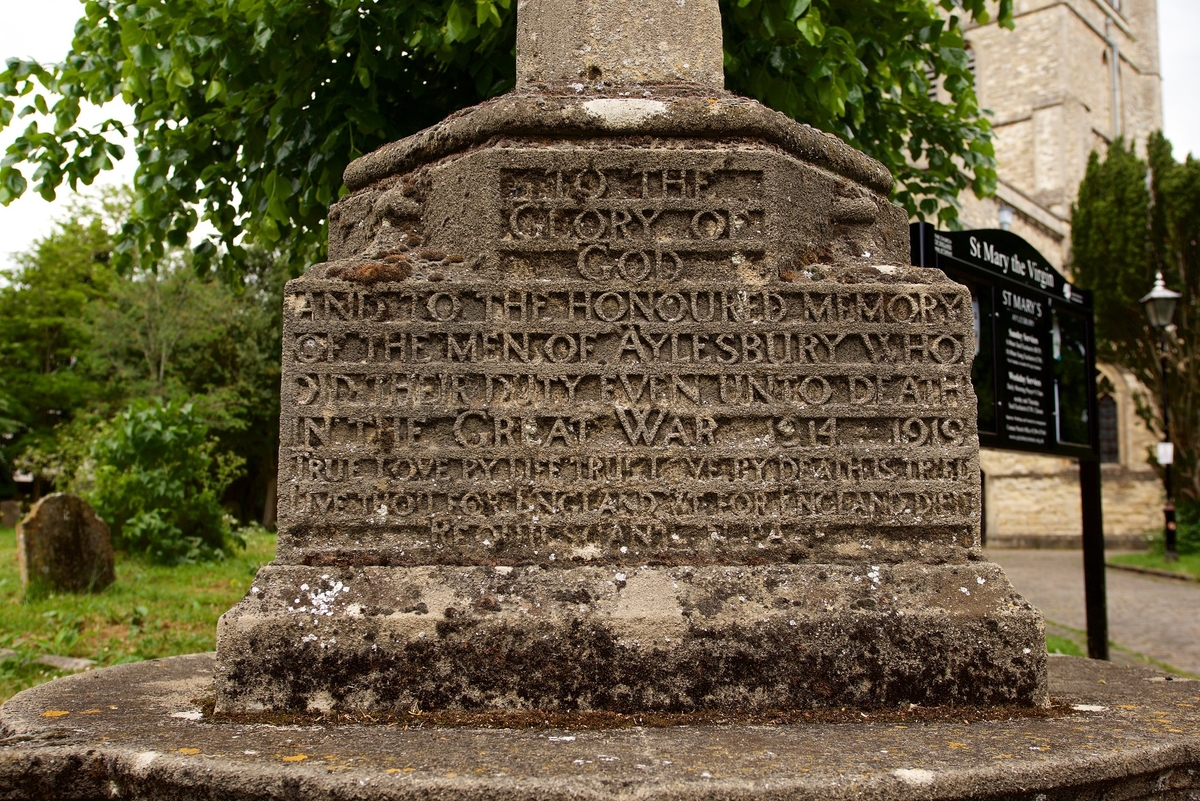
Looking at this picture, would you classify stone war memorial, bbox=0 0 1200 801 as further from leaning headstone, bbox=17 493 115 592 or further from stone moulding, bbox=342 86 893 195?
leaning headstone, bbox=17 493 115 592

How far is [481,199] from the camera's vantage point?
2707 millimetres

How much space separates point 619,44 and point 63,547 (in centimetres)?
683

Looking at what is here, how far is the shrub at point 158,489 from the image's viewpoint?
1032cm

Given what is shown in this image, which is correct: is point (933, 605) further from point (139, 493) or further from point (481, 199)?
point (139, 493)

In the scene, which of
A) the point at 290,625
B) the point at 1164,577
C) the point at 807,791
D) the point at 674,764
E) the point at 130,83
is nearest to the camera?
the point at 807,791

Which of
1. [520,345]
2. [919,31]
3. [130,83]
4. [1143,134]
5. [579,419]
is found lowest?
[579,419]

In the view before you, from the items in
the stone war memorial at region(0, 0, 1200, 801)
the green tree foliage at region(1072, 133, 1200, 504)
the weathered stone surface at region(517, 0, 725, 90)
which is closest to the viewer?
the stone war memorial at region(0, 0, 1200, 801)

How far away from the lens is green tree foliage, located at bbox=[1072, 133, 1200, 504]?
19750mm

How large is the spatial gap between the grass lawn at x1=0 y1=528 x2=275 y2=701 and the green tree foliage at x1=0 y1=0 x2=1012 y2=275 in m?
2.38

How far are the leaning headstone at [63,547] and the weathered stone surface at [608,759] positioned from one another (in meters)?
6.14

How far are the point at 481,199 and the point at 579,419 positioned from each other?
0.66 metres

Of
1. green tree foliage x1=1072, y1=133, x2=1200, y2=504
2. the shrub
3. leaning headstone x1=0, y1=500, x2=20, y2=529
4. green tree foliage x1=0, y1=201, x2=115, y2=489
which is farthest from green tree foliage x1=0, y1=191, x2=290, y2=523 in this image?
green tree foliage x1=1072, y1=133, x2=1200, y2=504

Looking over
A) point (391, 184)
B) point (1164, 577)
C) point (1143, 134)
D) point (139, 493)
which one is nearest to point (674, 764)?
point (391, 184)

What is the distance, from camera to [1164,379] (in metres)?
18.3
